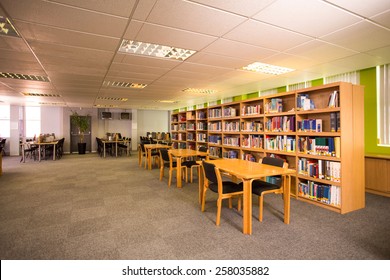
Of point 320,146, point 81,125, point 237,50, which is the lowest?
point 320,146

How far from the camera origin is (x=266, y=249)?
2.49m

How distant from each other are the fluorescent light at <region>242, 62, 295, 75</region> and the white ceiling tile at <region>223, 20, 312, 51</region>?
3.82ft

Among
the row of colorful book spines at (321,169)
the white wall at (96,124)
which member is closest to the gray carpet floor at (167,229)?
the row of colorful book spines at (321,169)

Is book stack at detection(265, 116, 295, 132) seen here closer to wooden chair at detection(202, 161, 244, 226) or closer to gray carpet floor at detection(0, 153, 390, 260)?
gray carpet floor at detection(0, 153, 390, 260)

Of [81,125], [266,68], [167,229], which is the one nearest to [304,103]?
[266,68]

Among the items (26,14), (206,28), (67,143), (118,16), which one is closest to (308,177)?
(206,28)

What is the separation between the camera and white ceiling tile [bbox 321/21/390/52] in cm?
290

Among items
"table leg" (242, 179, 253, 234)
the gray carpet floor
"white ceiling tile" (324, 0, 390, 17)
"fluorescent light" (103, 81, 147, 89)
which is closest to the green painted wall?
the gray carpet floor

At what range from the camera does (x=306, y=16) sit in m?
2.62

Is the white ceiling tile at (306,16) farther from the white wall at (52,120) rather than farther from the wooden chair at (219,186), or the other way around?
the white wall at (52,120)

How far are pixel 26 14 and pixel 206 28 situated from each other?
7.17 feet

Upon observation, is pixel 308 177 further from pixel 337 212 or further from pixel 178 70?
pixel 178 70

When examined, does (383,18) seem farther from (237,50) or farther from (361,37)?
(237,50)

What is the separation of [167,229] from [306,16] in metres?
3.29
